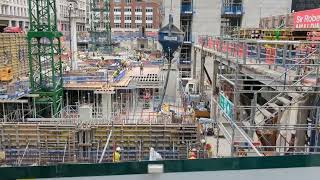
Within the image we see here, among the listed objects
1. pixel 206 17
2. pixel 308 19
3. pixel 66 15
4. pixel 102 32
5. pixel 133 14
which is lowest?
pixel 308 19

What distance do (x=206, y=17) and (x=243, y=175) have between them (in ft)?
96.0

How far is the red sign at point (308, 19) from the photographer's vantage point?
613 inches

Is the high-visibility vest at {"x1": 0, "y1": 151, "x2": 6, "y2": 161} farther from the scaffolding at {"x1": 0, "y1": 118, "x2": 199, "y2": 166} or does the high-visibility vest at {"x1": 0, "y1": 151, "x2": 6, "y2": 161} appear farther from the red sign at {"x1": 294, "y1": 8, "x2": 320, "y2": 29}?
the red sign at {"x1": 294, "y1": 8, "x2": 320, "y2": 29}

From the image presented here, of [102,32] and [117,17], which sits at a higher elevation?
[117,17]

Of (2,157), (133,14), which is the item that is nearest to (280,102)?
(2,157)

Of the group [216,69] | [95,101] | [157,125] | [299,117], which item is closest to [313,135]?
[299,117]

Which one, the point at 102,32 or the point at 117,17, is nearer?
the point at 102,32

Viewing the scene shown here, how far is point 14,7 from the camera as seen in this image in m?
58.6

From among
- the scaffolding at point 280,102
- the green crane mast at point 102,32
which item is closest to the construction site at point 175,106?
the scaffolding at point 280,102

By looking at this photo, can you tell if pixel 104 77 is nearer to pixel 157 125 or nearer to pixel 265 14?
pixel 157 125

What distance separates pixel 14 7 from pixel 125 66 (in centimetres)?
3492

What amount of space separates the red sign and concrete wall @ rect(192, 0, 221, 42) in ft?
44.5

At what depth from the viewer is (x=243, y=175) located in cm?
426

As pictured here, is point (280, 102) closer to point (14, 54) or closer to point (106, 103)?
point (106, 103)
